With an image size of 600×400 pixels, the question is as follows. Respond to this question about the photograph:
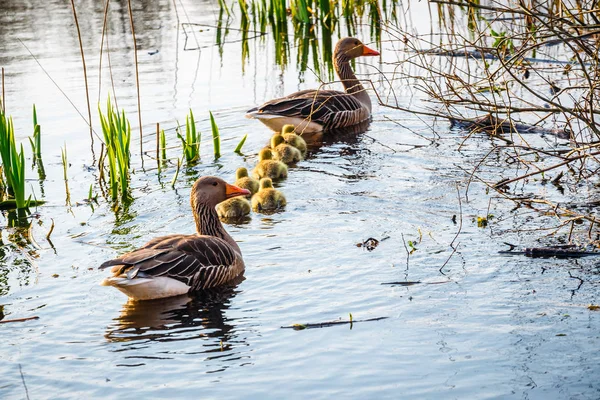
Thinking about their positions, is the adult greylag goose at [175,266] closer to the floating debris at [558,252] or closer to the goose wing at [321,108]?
the floating debris at [558,252]

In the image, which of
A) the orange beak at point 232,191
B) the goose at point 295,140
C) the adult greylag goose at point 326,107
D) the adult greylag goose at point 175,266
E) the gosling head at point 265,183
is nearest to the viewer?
the adult greylag goose at point 175,266

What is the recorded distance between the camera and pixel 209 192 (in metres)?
8.95

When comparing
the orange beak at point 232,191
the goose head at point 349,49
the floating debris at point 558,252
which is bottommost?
the floating debris at point 558,252

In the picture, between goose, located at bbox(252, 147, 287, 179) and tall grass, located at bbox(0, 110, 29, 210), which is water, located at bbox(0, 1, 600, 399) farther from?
tall grass, located at bbox(0, 110, 29, 210)

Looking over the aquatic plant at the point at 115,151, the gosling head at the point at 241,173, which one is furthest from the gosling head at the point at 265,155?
the aquatic plant at the point at 115,151

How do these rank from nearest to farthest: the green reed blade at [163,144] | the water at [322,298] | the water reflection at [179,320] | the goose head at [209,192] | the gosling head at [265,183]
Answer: the water at [322,298] → the water reflection at [179,320] → the goose head at [209,192] → the gosling head at [265,183] → the green reed blade at [163,144]

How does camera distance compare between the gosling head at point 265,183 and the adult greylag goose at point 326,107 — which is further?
the adult greylag goose at point 326,107

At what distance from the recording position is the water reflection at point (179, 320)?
269 inches

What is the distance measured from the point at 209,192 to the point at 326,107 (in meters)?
5.34

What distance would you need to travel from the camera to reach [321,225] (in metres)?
9.25

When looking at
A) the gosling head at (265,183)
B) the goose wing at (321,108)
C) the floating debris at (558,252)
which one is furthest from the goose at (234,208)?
the floating debris at (558,252)

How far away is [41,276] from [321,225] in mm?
2950

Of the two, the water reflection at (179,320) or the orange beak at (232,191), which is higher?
the orange beak at (232,191)

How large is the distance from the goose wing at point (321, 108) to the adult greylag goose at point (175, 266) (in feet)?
16.2
